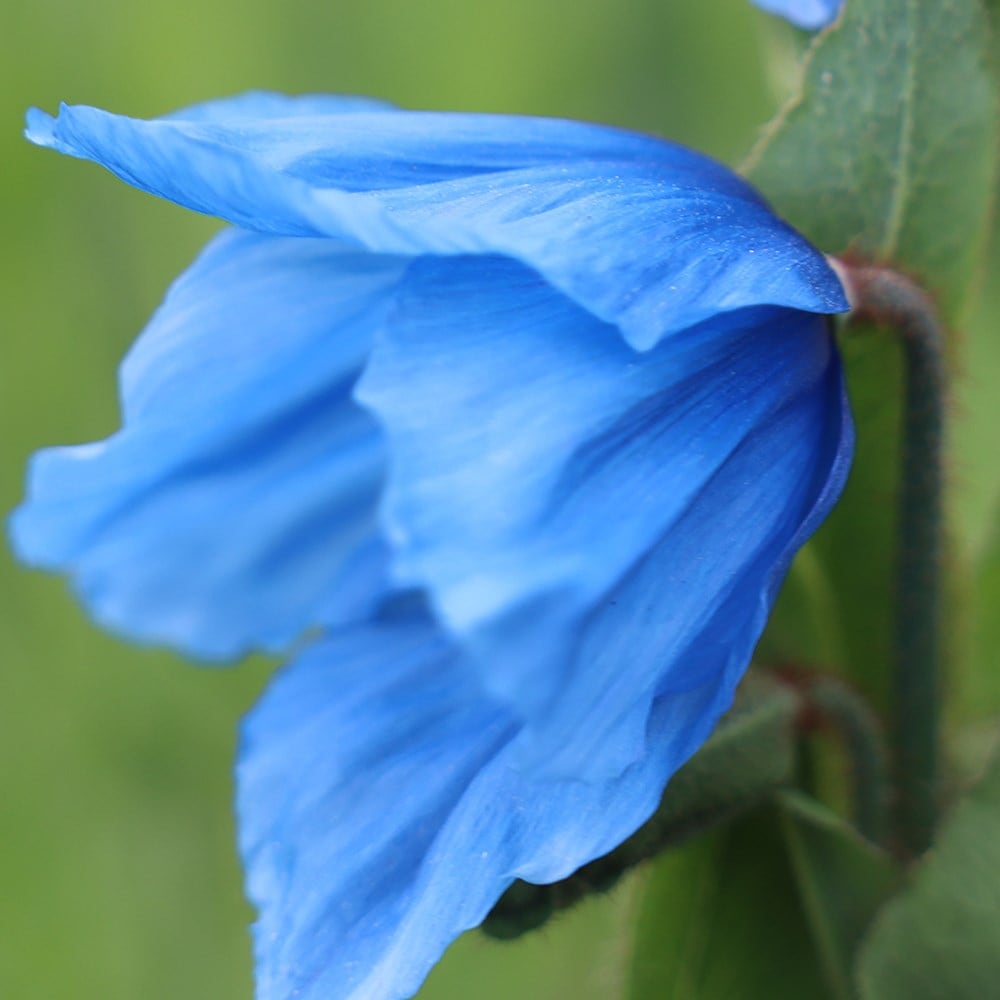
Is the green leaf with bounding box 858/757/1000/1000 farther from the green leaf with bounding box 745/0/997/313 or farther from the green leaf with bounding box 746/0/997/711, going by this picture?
the green leaf with bounding box 745/0/997/313

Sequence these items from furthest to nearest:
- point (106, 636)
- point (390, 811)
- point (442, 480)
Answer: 1. point (106, 636)
2. point (390, 811)
3. point (442, 480)

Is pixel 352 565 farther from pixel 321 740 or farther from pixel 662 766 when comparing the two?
pixel 662 766

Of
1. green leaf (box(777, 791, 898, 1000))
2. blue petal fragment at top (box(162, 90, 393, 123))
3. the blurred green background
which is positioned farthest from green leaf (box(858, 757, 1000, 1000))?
the blurred green background

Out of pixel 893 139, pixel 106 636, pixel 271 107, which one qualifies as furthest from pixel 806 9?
pixel 106 636

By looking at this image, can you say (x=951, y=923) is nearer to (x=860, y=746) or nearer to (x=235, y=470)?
(x=860, y=746)

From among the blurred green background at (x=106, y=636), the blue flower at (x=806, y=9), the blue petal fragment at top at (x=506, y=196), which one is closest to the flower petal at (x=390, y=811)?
the blue petal fragment at top at (x=506, y=196)

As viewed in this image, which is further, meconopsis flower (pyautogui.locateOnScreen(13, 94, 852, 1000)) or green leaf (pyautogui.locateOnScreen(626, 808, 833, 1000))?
green leaf (pyautogui.locateOnScreen(626, 808, 833, 1000))
